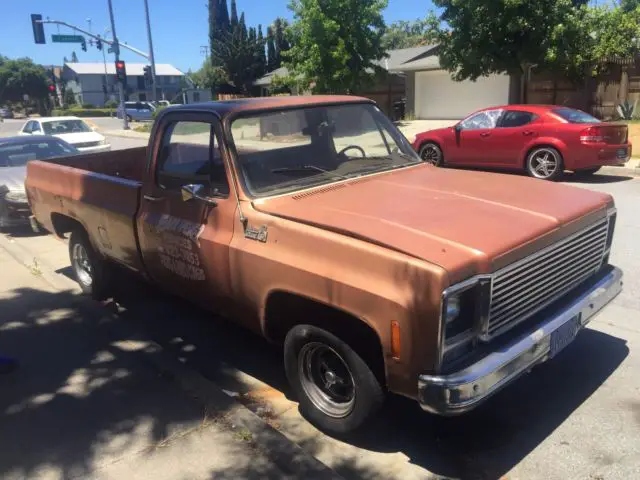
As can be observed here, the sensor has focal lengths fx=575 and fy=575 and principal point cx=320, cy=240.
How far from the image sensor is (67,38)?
1186 inches

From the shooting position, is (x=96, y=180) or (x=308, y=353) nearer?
(x=308, y=353)

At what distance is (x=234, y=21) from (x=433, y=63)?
2816cm

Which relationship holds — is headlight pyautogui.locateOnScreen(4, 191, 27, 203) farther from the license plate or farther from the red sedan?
the red sedan

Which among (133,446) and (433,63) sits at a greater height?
(433,63)

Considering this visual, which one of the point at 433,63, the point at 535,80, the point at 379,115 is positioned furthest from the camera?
the point at 433,63

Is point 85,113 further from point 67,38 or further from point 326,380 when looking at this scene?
point 326,380

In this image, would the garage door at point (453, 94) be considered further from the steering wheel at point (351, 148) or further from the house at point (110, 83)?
the house at point (110, 83)

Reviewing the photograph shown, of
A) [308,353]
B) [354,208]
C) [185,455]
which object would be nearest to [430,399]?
[308,353]

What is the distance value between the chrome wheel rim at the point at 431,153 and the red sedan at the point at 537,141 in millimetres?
348

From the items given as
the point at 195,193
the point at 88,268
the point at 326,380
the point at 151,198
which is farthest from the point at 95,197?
the point at 326,380

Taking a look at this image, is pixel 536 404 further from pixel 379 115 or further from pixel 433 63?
pixel 433 63

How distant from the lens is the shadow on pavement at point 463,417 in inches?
125

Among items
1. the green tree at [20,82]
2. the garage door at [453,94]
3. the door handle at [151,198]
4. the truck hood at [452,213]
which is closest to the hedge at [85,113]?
the green tree at [20,82]

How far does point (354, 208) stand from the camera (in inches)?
133
